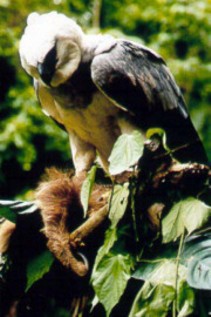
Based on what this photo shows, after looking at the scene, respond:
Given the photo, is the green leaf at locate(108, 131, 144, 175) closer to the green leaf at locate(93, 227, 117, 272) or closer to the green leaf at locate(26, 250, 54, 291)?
the green leaf at locate(93, 227, 117, 272)

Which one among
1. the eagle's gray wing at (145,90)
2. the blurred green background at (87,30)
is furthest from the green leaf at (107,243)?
the blurred green background at (87,30)

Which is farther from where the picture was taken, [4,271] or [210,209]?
[4,271]

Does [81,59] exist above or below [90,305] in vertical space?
above

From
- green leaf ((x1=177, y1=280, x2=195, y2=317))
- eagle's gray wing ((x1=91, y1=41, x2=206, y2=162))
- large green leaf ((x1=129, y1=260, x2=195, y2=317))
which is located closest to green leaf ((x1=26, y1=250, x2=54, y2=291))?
large green leaf ((x1=129, y1=260, x2=195, y2=317))

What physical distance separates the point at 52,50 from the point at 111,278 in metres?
0.95

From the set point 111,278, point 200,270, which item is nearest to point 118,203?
point 111,278

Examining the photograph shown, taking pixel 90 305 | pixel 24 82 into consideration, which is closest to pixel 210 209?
pixel 90 305

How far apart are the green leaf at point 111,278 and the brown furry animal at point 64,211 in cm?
16

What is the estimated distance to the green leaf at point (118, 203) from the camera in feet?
6.40

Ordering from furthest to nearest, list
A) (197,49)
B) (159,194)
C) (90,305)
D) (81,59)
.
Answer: (197,49) < (81,59) < (90,305) < (159,194)

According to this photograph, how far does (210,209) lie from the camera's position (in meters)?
1.85

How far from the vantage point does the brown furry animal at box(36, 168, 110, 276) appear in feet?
6.77

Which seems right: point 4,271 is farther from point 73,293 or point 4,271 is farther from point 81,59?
point 81,59

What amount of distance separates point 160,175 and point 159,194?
53mm
